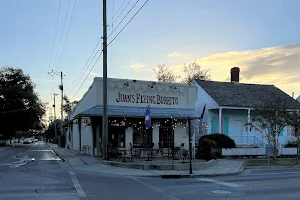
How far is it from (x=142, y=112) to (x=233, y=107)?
26.8 feet

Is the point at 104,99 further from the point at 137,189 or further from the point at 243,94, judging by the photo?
the point at 243,94

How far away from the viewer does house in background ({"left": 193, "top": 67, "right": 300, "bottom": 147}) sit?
29125 millimetres

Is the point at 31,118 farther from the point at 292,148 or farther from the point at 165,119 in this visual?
the point at 292,148

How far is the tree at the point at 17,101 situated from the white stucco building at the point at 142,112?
34905mm

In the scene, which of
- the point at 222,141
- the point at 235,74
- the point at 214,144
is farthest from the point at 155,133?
the point at 235,74

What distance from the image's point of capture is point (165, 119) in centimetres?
2677

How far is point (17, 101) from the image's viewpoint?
58.2 metres

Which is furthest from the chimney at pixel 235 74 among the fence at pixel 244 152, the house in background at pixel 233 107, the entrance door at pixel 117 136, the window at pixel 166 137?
the entrance door at pixel 117 136

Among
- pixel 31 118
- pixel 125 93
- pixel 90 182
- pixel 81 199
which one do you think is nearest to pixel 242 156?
pixel 125 93

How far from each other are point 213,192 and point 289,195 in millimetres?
2308

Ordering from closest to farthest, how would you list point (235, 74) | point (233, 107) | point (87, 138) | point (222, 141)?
point (222, 141) < point (233, 107) < point (87, 138) < point (235, 74)

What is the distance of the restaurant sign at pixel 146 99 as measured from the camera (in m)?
26.1

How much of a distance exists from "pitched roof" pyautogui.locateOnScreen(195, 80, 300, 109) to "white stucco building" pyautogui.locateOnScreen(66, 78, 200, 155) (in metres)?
3.29

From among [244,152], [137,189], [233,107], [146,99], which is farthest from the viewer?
[233,107]
